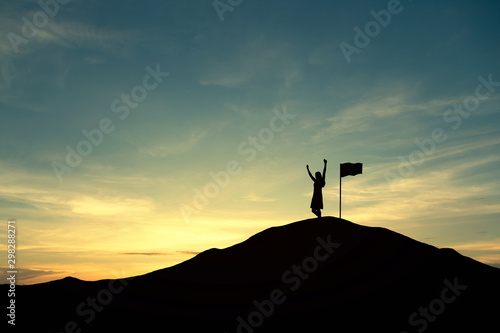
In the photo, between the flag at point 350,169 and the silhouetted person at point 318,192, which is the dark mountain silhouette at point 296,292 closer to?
the silhouetted person at point 318,192

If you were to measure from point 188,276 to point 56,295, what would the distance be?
22.9 ft

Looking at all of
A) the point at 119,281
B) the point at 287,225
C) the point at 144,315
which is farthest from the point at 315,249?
the point at 119,281

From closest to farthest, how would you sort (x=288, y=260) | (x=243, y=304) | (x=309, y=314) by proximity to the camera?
1. (x=309, y=314)
2. (x=243, y=304)
3. (x=288, y=260)

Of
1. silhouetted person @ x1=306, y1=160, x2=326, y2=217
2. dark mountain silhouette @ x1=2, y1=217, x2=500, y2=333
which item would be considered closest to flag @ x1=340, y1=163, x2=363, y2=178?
silhouetted person @ x1=306, y1=160, x2=326, y2=217

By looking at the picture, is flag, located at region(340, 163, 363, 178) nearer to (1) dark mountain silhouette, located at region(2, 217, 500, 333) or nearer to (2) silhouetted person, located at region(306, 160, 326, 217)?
(2) silhouetted person, located at region(306, 160, 326, 217)

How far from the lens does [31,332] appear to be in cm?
1747

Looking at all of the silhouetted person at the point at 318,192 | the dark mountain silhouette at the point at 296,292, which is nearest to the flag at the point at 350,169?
the silhouetted person at the point at 318,192

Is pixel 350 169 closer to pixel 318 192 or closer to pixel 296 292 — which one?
pixel 318 192

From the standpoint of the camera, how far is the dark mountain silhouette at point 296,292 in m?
16.3

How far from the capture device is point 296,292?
18172mm

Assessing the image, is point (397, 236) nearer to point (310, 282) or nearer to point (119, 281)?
point (310, 282)

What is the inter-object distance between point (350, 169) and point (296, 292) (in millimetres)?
7090

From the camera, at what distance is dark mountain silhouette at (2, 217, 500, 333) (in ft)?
53.5

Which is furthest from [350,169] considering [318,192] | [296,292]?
[296,292]
